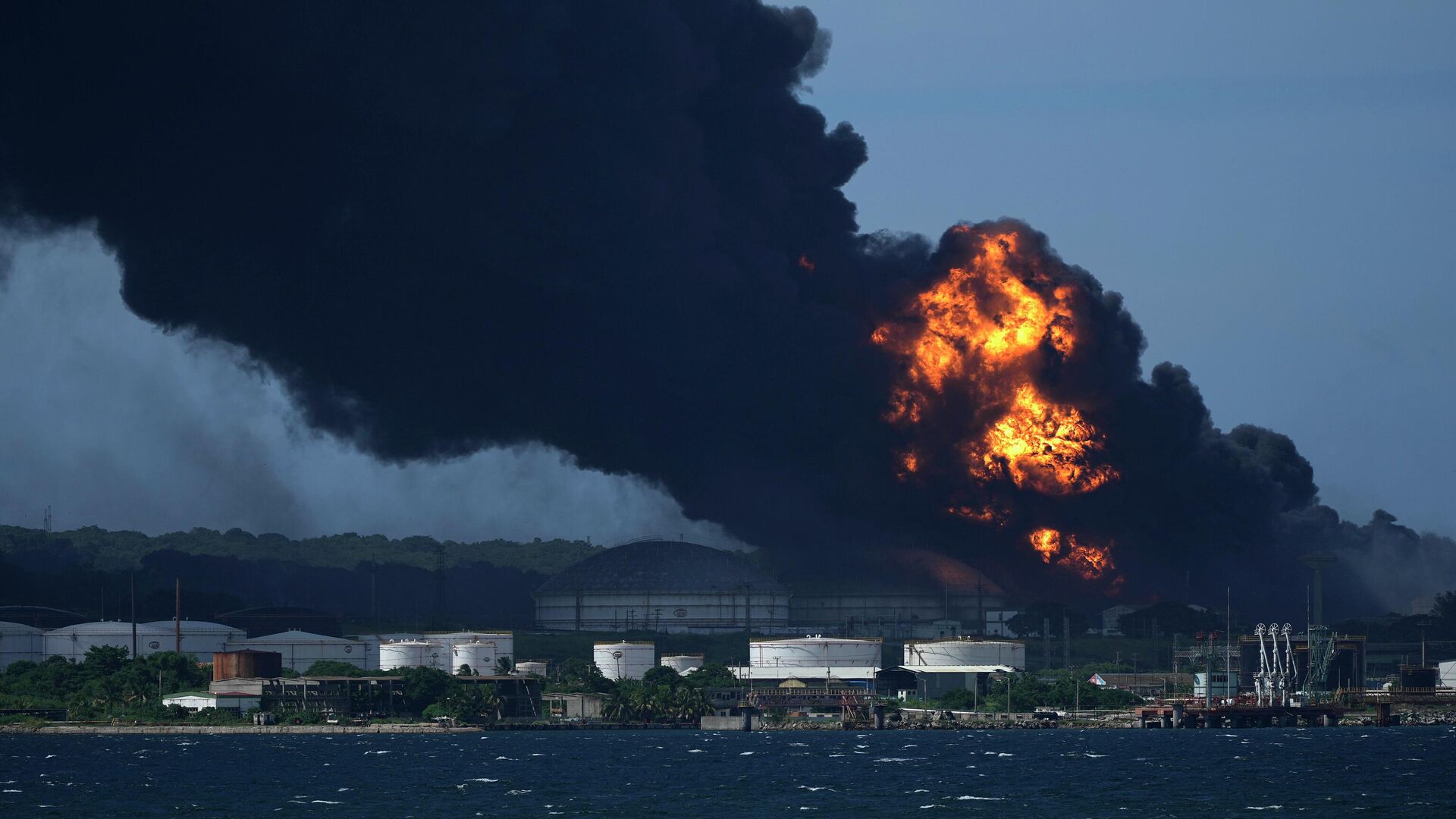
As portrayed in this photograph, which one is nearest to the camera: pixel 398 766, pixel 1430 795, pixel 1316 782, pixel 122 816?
pixel 122 816

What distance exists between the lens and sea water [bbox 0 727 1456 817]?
429 ft

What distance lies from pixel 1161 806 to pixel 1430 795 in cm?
1888

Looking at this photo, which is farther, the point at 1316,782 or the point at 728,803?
the point at 1316,782

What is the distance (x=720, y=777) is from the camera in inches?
5960

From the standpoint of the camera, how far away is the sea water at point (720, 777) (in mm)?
130750

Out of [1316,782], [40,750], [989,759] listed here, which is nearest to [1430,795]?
[1316,782]

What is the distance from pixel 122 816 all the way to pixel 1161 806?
195ft

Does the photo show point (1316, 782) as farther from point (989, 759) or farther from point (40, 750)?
point (40, 750)

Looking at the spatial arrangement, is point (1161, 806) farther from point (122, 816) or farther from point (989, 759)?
point (122, 816)

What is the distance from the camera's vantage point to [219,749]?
17950cm

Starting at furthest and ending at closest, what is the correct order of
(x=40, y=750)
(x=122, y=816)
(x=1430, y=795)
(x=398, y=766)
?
(x=40, y=750) < (x=398, y=766) < (x=1430, y=795) < (x=122, y=816)

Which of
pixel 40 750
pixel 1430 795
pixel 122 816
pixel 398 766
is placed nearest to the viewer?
pixel 122 816

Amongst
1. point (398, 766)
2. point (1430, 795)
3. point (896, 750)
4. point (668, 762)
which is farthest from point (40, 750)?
point (1430, 795)

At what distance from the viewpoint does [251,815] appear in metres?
126
